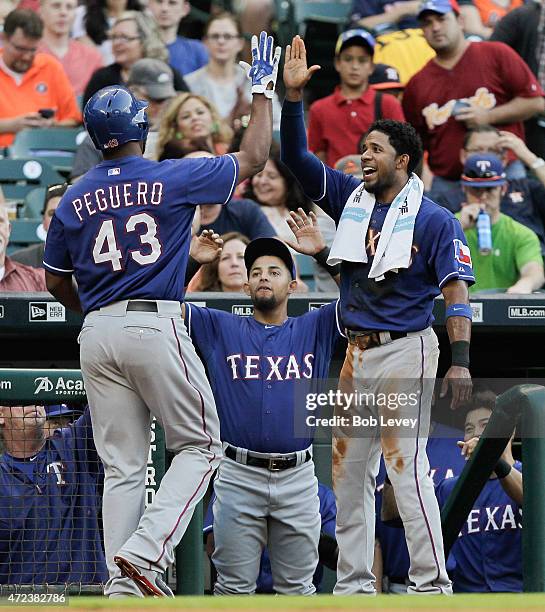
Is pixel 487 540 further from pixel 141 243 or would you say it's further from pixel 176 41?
pixel 176 41

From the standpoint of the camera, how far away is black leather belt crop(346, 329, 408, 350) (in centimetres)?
514

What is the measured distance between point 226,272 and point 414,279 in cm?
217

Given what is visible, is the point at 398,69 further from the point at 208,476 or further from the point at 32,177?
the point at 208,476

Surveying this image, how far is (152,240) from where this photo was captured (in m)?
4.82

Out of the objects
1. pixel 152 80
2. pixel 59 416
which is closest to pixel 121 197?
pixel 59 416

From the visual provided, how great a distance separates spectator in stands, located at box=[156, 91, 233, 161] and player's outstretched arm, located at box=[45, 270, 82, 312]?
3369 millimetres

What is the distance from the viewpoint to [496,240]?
777 cm

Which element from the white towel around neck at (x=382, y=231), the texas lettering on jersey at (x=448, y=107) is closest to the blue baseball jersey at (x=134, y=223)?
the white towel around neck at (x=382, y=231)

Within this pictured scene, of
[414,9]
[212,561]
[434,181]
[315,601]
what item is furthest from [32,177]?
[315,601]

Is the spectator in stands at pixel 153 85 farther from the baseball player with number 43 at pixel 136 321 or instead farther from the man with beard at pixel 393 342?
the baseball player with number 43 at pixel 136 321

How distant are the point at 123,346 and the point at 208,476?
550 millimetres

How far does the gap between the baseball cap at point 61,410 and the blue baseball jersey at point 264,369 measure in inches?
26.1

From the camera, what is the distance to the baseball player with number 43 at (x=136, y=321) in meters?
4.74

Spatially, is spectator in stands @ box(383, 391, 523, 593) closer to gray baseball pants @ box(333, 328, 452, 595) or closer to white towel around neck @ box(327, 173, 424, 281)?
gray baseball pants @ box(333, 328, 452, 595)
